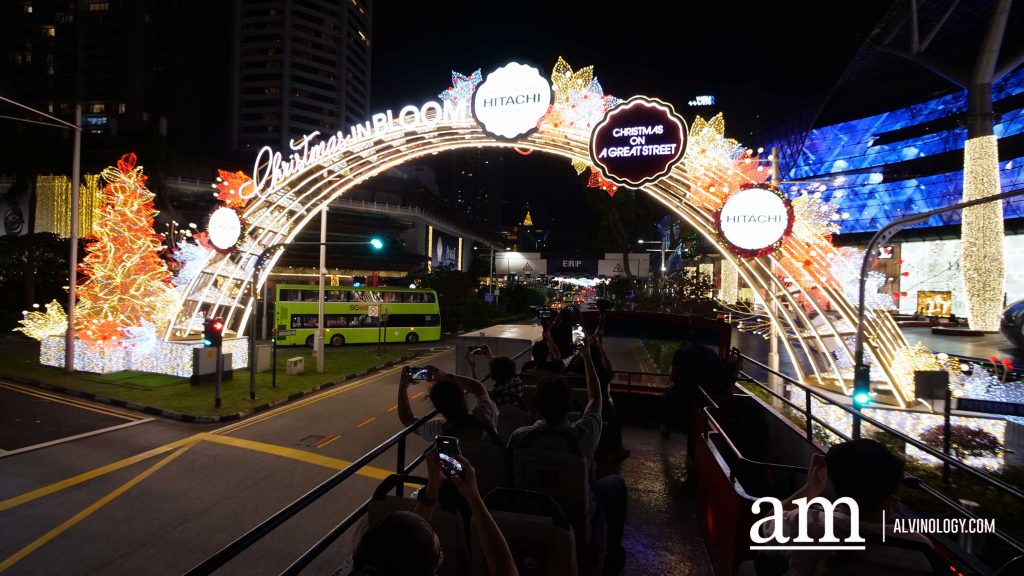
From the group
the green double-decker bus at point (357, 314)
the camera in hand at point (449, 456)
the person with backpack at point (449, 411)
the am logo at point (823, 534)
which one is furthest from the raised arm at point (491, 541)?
the green double-decker bus at point (357, 314)

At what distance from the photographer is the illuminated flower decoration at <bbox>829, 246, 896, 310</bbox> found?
1296 cm

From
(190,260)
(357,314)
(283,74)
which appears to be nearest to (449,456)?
(190,260)

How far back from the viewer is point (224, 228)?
16.6 m

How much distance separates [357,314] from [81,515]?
23.6 m

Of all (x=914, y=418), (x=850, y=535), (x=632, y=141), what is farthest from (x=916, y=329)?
(x=850, y=535)

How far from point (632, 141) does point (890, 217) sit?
Answer: 5022 centimetres

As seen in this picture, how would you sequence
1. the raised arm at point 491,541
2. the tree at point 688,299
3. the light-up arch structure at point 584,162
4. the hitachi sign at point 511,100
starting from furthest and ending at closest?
the tree at point 688,299
the hitachi sign at point 511,100
the light-up arch structure at point 584,162
the raised arm at point 491,541

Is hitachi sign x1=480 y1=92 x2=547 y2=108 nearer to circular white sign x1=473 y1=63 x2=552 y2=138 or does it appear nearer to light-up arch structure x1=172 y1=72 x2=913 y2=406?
circular white sign x1=473 y1=63 x2=552 y2=138

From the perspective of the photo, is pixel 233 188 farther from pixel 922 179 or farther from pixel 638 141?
pixel 922 179

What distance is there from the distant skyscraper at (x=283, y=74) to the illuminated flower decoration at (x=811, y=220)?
10042 cm

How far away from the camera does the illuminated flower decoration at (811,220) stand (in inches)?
491

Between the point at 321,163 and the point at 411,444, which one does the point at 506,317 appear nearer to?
the point at 321,163

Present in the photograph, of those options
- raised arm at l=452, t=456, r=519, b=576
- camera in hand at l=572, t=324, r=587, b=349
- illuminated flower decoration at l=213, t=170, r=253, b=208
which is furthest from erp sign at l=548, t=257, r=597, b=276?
raised arm at l=452, t=456, r=519, b=576

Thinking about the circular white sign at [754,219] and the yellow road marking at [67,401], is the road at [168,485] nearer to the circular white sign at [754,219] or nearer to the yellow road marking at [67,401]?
the yellow road marking at [67,401]
